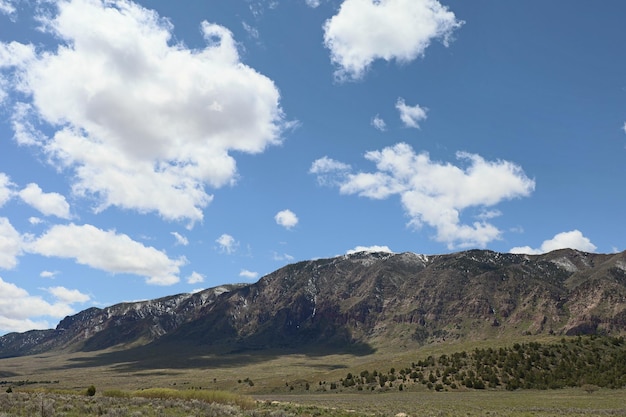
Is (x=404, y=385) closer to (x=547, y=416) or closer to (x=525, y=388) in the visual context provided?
(x=525, y=388)

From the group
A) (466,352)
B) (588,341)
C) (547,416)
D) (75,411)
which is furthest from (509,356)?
(75,411)

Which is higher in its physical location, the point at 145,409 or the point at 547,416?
the point at 145,409

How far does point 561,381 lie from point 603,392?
930 cm

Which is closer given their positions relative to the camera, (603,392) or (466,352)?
(603,392)

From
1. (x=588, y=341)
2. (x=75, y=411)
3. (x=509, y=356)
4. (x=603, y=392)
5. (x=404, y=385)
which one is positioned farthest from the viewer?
(x=588, y=341)

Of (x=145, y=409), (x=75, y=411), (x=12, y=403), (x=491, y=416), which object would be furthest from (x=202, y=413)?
(x=491, y=416)

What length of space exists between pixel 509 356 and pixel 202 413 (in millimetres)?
64809

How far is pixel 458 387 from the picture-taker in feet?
226

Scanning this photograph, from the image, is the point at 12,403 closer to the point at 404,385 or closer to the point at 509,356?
the point at 404,385

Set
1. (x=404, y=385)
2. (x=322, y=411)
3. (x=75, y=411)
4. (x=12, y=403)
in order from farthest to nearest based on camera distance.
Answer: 1. (x=404, y=385)
2. (x=322, y=411)
3. (x=12, y=403)
4. (x=75, y=411)

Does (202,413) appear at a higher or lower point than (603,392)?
higher

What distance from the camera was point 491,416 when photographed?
36156 mm

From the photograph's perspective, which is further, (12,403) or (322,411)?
(322,411)

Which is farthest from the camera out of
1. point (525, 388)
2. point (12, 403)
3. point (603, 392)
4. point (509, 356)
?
point (509, 356)
